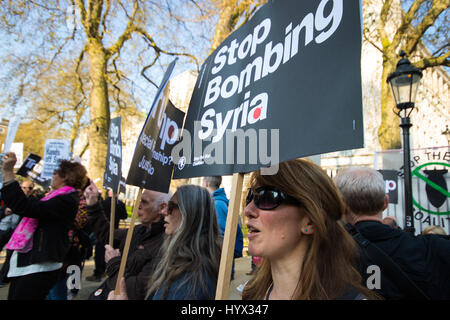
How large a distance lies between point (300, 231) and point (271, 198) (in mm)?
178

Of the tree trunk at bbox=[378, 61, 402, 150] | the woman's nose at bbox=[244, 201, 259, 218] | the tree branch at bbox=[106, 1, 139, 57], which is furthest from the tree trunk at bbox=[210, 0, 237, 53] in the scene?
the woman's nose at bbox=[244, 201, 259, 218]

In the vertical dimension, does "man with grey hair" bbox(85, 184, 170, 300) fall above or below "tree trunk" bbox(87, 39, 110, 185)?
below

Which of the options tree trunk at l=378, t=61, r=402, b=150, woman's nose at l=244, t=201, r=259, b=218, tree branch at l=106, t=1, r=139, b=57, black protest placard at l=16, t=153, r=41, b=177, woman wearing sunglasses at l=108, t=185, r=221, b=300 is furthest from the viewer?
tree branch at l=106, t=1, r=139, b=57

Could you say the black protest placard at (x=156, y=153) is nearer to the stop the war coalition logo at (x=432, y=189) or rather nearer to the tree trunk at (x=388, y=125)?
the stop the war coalition logo at (x=432, y=189)

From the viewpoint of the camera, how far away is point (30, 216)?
108 inches

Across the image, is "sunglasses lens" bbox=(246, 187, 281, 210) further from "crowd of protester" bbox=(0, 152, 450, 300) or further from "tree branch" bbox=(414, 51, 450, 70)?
"tree branch" bbox=(414, 51, 450, 70)

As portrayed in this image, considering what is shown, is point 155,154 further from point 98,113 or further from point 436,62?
point 436,62

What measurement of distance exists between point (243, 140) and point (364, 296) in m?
0.75

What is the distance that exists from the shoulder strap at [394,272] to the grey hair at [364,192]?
284 mm

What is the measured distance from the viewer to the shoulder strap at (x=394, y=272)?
1.51 meters

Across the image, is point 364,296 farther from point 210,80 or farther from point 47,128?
point 47,128

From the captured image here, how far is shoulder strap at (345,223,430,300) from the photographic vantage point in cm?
151

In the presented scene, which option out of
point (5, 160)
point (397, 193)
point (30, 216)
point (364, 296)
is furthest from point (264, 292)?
point (397, 193)

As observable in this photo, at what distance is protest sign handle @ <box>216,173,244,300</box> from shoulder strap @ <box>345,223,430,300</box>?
85 cm
